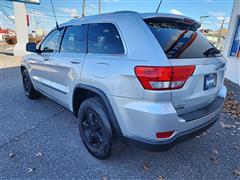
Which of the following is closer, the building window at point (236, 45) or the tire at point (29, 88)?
the tire at point (29, 88)

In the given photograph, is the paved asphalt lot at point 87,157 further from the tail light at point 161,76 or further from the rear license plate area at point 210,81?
the tail light at point 161,76

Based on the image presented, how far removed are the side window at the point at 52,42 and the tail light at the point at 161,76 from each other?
217cm

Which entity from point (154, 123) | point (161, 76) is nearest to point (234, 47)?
point (161, 76)

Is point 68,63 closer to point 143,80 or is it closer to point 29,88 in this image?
point 143,80

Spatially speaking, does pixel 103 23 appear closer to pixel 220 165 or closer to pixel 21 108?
pixel 220 165

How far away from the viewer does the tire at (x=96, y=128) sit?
2442 millimetres

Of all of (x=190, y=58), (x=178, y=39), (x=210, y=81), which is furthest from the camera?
(x=210, y=81)

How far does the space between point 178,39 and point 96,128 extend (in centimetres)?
155

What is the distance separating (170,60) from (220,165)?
1.76m

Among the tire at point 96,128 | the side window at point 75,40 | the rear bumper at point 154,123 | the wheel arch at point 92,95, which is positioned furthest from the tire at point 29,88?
the rear bumper at point 154,123

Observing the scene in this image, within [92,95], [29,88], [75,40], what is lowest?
[29,88]

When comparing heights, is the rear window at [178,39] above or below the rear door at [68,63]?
above

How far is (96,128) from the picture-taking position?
270 cm

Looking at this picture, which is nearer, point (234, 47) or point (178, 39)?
point (178, 39)
